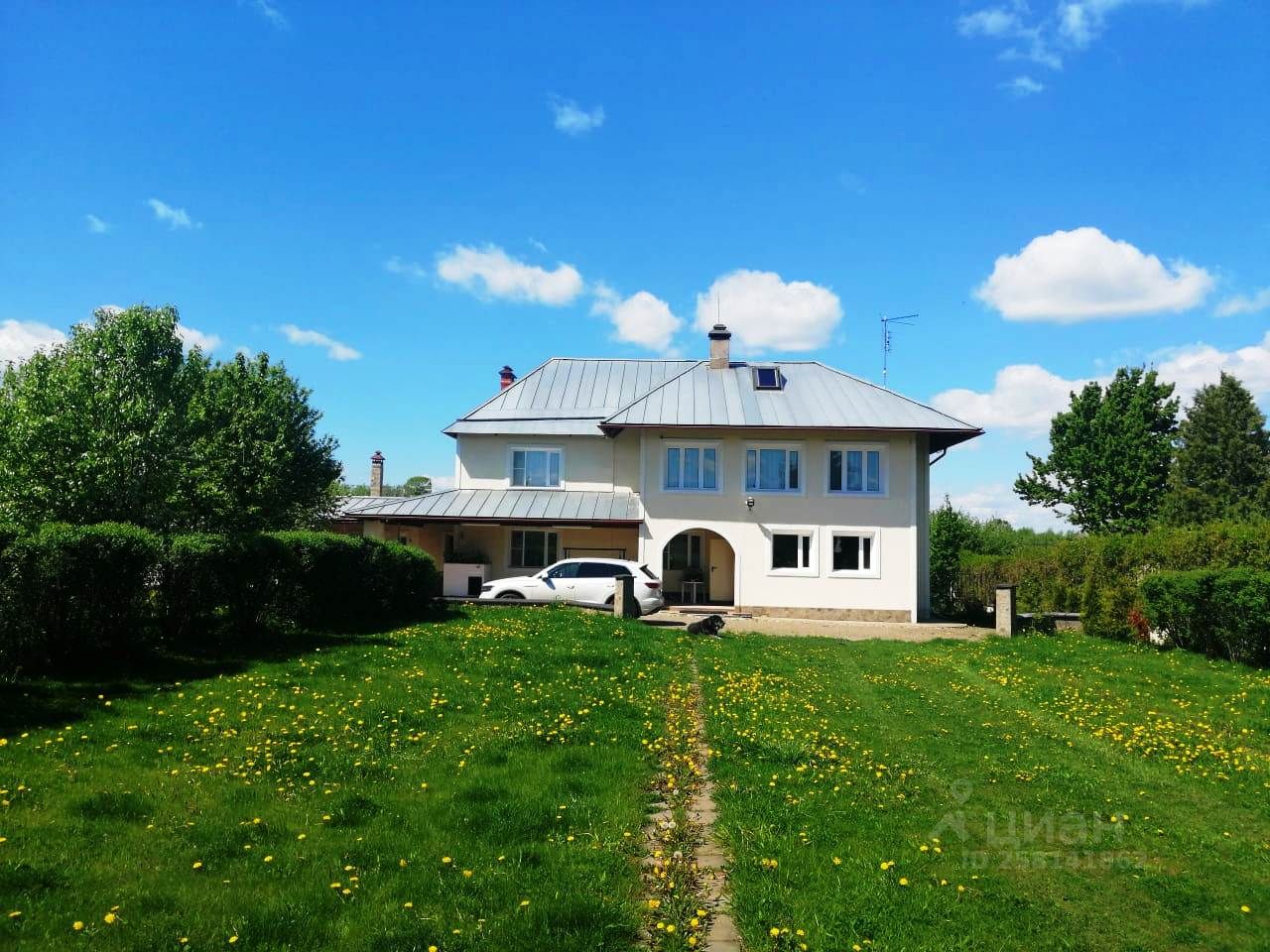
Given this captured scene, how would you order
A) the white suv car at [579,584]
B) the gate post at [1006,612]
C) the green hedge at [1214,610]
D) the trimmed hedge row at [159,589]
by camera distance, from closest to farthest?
Answer: the trimmed hedge row at [159,589] → the green hedge at [1214,610] → the gate post at [1006,612] → the white suv car at [579,584]

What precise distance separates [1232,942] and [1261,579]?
13.2 meters

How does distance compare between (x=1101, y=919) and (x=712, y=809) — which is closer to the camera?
(x=1101, y=919)

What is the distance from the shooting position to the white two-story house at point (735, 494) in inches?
984

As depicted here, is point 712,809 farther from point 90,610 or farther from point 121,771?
point 90,610

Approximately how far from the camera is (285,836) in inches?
211

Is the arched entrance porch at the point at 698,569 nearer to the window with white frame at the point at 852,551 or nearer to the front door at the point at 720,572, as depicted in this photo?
the front door at the point at 720,572

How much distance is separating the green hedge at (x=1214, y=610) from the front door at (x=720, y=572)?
42.1 ft

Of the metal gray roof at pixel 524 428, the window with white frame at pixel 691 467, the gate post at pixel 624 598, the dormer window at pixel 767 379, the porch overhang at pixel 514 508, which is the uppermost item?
the dormer window at pixel 767 379

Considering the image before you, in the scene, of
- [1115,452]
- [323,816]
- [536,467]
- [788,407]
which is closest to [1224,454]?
[1115,452]

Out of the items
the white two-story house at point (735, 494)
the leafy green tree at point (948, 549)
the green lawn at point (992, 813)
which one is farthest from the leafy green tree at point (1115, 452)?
the green lawn at point (992, 813)

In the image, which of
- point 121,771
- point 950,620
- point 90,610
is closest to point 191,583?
point 90,610

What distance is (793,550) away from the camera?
83.4 ft

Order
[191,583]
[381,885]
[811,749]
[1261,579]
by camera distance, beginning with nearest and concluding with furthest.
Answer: [381,885], [811,749], [191,583], [1261,579]

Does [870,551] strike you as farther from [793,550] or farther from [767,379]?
[767,379]
